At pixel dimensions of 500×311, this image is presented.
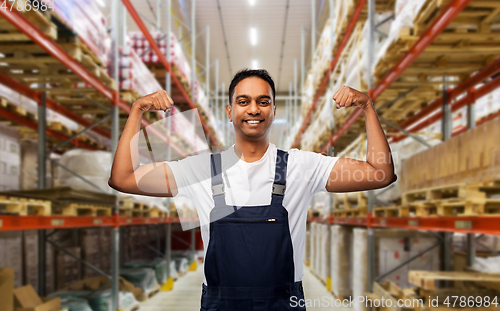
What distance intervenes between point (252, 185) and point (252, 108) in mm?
313

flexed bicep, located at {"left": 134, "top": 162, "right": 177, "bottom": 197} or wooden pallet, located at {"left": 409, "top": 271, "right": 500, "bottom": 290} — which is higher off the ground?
flexed bicep, located at {"left": 134, "top": 162, "right": 177, "bottom": 197}

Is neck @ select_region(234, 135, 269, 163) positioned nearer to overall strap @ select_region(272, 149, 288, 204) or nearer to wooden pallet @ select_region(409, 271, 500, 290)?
overall strap @ select_region(272, 149, 288, 204)

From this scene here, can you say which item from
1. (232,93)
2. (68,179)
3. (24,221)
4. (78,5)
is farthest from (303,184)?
(68,179)

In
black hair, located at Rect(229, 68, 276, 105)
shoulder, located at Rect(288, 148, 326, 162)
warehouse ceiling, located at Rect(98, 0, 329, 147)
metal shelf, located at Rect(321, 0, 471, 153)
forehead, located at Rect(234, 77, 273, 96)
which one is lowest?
shoulder, located at Rect(288, 148, 326, 162)

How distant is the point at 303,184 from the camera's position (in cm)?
170

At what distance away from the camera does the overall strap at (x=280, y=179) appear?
1.62 m

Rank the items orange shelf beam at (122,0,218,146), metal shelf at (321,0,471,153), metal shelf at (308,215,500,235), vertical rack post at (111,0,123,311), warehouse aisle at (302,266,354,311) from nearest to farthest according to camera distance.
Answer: metal shelf at (308,215,500,235)
metal shelf at (321,0,471,153)
vertical rack post at (111,0,123,311)
orange shelf beam at (122,0,218,146)
warehouse aisle at (302,266,354,311)

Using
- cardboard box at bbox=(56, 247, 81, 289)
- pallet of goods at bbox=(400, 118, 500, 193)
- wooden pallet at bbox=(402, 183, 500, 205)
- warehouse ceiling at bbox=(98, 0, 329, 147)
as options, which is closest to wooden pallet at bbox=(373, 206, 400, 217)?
pallet of goods at bbox=(400, 118, 500, 193)

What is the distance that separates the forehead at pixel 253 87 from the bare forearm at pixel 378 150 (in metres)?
0.44

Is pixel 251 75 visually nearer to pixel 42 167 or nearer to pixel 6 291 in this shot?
pixel 6 291

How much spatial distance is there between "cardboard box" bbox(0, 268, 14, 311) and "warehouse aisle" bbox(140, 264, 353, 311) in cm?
253

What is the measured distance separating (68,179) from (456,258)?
5558 millimetres

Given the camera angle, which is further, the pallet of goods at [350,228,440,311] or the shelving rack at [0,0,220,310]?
the pallet of goods at [350,228,440,311]

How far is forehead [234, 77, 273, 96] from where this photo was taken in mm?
1669
